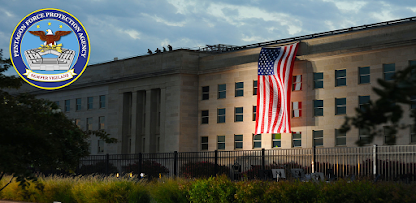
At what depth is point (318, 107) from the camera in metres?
47.6

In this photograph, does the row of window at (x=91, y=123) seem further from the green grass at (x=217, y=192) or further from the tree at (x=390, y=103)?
the tree at (x=390, y=103)

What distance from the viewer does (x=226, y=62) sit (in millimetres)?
54281

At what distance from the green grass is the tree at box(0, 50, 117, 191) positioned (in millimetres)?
956

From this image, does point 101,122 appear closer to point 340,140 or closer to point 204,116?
point 204,116

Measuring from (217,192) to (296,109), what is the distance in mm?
29907

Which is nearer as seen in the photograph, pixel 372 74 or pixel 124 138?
pixel 372 74

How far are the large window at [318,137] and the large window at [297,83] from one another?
430 centimetres

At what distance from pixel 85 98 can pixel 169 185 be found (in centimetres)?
4723

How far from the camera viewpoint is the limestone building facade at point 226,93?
147 feet

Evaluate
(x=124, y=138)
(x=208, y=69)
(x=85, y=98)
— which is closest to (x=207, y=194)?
(x=208, y=69)

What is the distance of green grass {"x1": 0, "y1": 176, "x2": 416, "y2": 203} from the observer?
1437 centimetres

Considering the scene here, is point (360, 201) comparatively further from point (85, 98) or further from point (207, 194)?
point (85, 98)

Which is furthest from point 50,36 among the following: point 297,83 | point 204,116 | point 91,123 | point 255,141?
point 91,123

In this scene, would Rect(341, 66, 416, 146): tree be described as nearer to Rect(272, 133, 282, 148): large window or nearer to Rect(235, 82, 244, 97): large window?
Rect(272, 133, 282, 148): large window
